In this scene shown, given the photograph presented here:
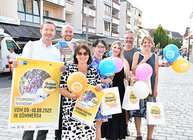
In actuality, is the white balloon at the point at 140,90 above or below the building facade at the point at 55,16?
below

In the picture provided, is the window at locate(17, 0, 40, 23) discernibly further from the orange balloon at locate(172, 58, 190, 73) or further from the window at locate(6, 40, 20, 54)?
the orange balloon at locate(172, 58, 190, 73)

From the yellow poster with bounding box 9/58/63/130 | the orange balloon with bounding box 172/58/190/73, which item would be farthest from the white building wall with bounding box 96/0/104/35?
the yellow poster with bounding box 9/58/63/130

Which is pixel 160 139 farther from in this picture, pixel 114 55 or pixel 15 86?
pixel 15 86

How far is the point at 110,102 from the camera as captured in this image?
3.36m

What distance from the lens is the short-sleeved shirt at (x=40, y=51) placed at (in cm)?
299

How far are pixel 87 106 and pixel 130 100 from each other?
1068 millimetres

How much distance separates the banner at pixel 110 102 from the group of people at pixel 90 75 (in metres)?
0.11

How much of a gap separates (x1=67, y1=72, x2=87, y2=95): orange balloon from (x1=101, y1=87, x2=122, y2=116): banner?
79 cm

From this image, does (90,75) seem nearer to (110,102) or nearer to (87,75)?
(87,75)

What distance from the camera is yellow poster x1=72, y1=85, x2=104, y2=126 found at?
2.83 m

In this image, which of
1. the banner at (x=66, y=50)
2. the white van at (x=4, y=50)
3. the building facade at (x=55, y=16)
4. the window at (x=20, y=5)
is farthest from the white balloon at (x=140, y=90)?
the window at (x=20, y=5)

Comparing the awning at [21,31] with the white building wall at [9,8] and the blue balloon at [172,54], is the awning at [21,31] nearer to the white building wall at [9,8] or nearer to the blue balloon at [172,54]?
the white building wall at [9,8]

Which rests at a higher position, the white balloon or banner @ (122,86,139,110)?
the white balloon

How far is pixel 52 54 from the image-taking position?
3.15 m
